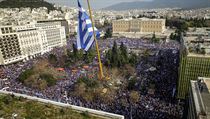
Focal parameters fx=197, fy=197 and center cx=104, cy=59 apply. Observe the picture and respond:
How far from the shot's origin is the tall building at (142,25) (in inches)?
3912

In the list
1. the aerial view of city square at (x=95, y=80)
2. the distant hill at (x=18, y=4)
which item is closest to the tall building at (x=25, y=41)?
the aerial view of city square at (x=95, y=80)

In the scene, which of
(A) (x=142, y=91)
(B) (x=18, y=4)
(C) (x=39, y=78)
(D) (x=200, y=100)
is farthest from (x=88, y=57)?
(B) (x=18, y=4)

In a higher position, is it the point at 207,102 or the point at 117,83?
the point at 207,102

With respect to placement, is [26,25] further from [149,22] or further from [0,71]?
[149,22]

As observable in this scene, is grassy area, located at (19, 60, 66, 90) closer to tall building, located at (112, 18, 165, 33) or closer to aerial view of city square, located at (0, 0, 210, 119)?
aerial view of city square, located at (0, 0, 210, 119)

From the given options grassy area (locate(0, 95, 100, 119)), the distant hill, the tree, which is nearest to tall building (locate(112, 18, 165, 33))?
the tree

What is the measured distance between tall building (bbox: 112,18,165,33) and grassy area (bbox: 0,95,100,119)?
287 ft

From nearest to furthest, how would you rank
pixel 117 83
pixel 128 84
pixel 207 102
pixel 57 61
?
pixel 207 102
pixel 128 84
pixel 117 83
pixel 57 61

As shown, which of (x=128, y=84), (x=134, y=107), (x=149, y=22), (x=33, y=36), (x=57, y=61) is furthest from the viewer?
(x=149, y=22)

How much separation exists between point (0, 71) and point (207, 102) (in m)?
48.8

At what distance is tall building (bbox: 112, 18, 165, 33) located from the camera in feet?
326

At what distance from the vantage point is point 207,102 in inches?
694

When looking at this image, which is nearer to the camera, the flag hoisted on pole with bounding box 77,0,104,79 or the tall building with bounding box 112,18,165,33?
the flag hoisted on pole with bounding box 77,0,104,79

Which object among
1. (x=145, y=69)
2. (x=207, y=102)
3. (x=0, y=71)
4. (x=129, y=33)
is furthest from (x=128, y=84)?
(x=129, y=33)
